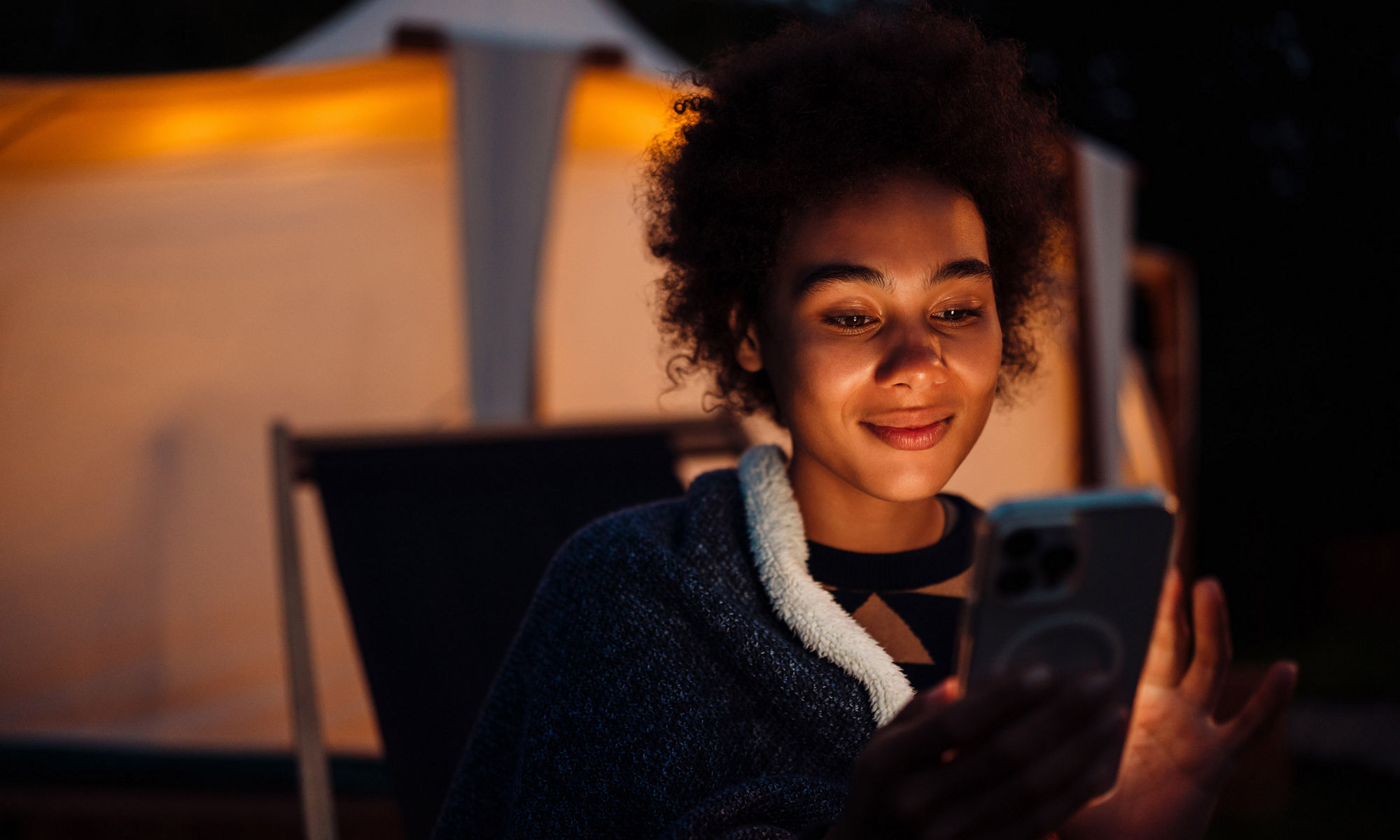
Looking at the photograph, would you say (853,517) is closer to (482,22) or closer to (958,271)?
(958,271)

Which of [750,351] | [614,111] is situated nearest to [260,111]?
[614,111]

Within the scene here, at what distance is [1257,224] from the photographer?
7422mm

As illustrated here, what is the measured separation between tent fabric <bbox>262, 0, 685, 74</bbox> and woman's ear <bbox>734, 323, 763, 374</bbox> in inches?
91.3

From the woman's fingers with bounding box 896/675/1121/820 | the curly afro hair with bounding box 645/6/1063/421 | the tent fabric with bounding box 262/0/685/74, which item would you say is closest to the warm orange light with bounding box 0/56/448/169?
the tent fabric with bounding box 262/0/685/74

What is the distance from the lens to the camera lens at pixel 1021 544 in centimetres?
56

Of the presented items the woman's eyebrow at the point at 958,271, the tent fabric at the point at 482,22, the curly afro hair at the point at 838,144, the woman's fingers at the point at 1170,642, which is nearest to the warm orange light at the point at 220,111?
the tent fabric at the point at 482,22

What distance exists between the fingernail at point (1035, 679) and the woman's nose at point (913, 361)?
29 cm

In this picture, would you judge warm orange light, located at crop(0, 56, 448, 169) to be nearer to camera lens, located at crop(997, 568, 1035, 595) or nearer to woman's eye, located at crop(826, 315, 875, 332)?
woman's eye, located at crop(826, 315, 875, 332)

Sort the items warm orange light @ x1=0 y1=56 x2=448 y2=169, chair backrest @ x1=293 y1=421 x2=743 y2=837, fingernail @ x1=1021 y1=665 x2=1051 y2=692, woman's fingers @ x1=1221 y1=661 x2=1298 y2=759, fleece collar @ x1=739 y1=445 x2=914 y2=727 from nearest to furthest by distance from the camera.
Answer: fingernail @ x1=1021 y1=665 x2=1051 y2=692
woman's fingers @ x1=1221 y1=661 x2=1298 y2=759
fleece collar @ x1=739 y1=445 x2=914 y2=727
chair backrest @ x1=293 y1=421 x2=743 y2=837
warm orange light @ x1=0 y1=56 x2=448 y2=169

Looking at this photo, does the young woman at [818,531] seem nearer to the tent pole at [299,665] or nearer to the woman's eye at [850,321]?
the woman's eye at [850,321]

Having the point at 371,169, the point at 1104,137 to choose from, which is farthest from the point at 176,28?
the point at 1104,137

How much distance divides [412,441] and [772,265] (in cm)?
90

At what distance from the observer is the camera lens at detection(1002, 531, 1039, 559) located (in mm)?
556

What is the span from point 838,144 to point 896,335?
166 mm
